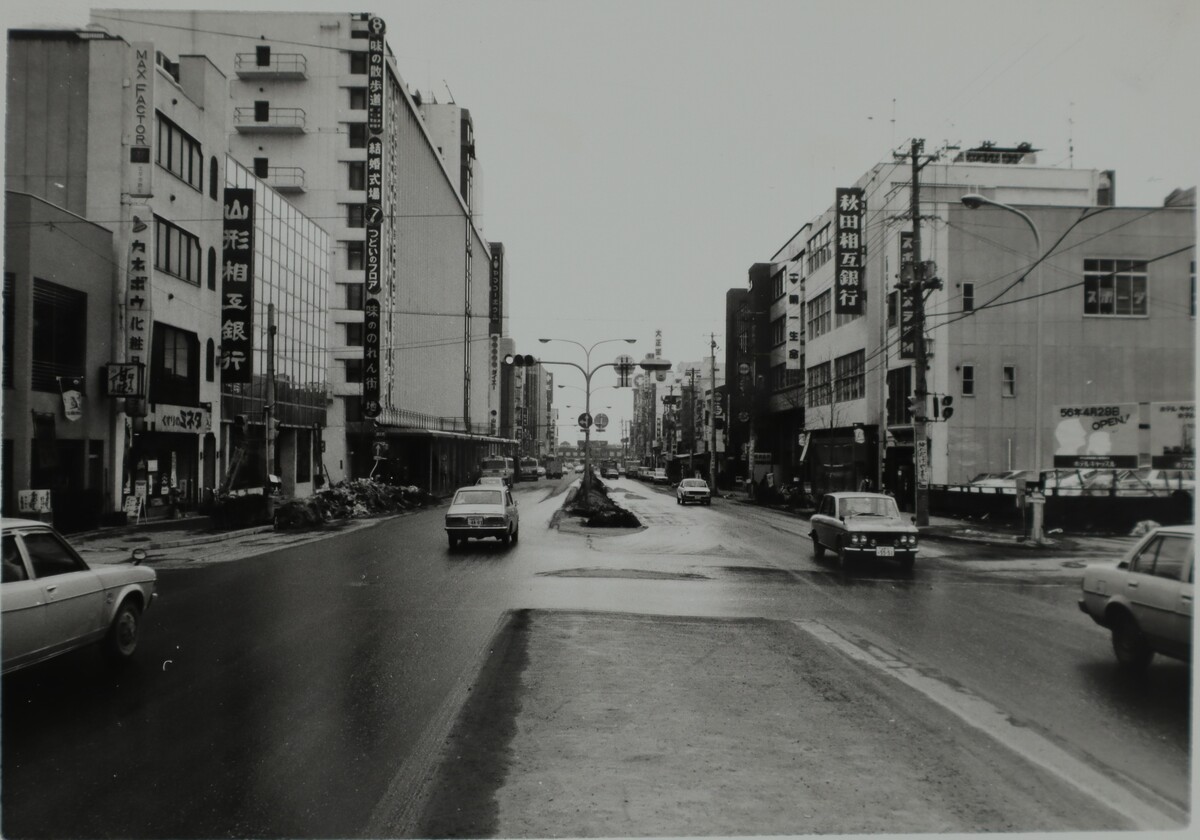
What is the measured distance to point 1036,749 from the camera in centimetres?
587

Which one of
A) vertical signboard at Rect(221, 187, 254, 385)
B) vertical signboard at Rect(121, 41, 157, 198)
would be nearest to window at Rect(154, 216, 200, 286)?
vertical signboard at Rect(221, 187, 254, 385)

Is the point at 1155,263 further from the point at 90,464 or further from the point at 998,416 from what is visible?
the point at 90,464

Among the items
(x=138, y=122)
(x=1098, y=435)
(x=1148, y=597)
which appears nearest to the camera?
(x=1148, y=597)

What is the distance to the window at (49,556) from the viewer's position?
6.99 metres

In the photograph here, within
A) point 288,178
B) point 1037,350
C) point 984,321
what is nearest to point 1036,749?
point 1037,350

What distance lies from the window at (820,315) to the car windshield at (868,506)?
108 ft

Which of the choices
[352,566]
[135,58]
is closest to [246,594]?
[352,566]

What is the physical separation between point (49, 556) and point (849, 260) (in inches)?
1651

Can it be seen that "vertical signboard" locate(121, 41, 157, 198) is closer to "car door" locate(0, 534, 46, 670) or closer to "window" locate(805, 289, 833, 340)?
"car door" locate(0, 534, 46, 670)

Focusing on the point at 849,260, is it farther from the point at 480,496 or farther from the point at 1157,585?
the point at 1157,585

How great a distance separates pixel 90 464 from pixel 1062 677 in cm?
2514

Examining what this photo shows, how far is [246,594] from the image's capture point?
43.6ft

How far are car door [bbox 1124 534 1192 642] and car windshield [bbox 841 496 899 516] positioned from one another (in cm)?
1128

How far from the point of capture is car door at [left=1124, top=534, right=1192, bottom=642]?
22.0ft
